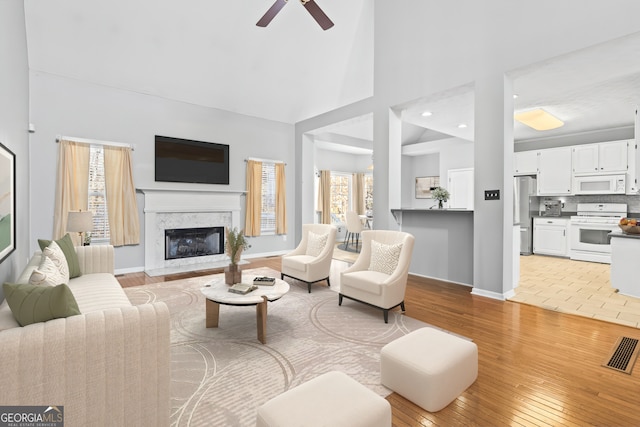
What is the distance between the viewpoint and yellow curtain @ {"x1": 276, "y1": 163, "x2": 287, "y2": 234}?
23.2ft

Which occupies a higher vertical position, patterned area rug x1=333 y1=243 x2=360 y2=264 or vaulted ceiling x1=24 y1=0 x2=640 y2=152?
vaulted ceiling x1=24 y1=0 x2=640 y2=152

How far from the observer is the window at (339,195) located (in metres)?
9.73

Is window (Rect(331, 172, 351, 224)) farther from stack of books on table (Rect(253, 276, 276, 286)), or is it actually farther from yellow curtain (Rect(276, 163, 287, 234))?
stack of books on table (Rect(253, 276, 276, 286))

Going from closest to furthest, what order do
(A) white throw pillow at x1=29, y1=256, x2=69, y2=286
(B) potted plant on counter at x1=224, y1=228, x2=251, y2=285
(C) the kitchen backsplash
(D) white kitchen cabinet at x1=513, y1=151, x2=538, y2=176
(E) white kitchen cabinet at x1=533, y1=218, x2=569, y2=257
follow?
(A) white throw pillow at x1=29, y1=256, x2=69, y2=286 < (B) potted plant on counter at x1=224, y1=228, x2=251, y2=285 < (C) the kitchen backsplash < (E) white kitchen cabinet at x1=533, y1=218, x2=569, y2=257 < (D) white kitchen cabinet at x1=513, y1=151, x2=538, y2=176

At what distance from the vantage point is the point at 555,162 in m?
6.89

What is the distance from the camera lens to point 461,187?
8.45m

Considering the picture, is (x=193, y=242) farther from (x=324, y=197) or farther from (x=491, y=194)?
(x=491, y=194)

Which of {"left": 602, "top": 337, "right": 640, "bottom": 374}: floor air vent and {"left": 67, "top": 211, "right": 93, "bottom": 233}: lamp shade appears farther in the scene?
{"left": 67, "top": 211, "right": 93, "bottom": 233}: lamp shade

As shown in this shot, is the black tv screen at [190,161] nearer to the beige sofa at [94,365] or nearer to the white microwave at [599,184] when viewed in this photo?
the beige sofa at [94,365]

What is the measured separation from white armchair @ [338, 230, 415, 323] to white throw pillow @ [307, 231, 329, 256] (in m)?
0.82

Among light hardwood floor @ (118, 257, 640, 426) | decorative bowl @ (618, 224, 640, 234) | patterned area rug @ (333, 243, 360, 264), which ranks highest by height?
decorative bowl @ (618, 224, 640, 234)

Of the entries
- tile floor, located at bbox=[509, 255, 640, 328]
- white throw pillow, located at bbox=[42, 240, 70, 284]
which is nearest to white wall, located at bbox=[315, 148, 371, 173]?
tile floor, located at bbox=[509, 255, 640, 328]

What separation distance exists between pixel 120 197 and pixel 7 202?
2.57m

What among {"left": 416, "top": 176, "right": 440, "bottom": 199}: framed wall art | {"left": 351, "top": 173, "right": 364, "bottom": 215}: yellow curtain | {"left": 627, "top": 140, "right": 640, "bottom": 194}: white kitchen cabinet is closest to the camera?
{"left": 627, "top": 140, "right": 640, "bottom": 194}: white kitchen cabinet
